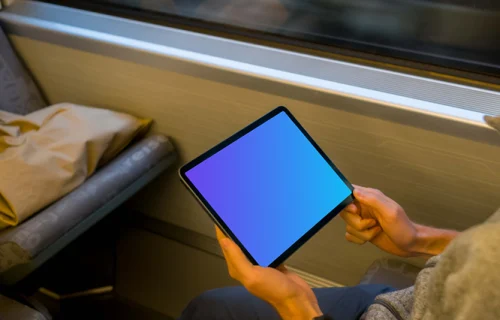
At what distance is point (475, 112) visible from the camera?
92 cm

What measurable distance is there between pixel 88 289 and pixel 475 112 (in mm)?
1127

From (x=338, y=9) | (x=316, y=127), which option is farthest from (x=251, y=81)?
(x=338, y=9)

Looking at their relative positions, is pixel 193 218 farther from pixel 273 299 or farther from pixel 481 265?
pixel 481 265

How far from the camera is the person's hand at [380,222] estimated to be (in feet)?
2.70

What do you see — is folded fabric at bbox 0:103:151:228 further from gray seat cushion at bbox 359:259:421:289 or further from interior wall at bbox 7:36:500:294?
gray seat cushion at bbox 359:259:421:289

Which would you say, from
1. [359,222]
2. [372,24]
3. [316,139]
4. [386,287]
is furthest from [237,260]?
[372,24]

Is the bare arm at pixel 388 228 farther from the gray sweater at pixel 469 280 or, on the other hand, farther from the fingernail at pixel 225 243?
the gray sweater at pixel 469 280

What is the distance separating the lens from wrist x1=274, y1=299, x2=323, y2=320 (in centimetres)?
70

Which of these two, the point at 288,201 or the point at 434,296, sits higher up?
the point at 434,296

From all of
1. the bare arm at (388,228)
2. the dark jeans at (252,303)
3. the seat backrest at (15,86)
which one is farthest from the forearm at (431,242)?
the seat backrest at (15,86)

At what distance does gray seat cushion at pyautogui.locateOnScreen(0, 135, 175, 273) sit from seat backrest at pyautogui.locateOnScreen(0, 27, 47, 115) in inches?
13.5

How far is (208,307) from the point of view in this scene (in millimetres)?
898

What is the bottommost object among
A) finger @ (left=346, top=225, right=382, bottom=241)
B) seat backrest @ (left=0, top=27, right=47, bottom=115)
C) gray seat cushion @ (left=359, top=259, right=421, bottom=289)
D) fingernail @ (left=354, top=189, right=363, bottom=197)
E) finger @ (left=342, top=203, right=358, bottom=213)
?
gray seat cushion @ (left=359, top=259, right=421, bottom=289)

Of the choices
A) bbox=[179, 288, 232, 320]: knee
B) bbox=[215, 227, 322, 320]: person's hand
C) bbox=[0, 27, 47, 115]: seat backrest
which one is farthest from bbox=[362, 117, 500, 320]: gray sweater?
bbox=[0, 27, 47, 115]: seat backrest
